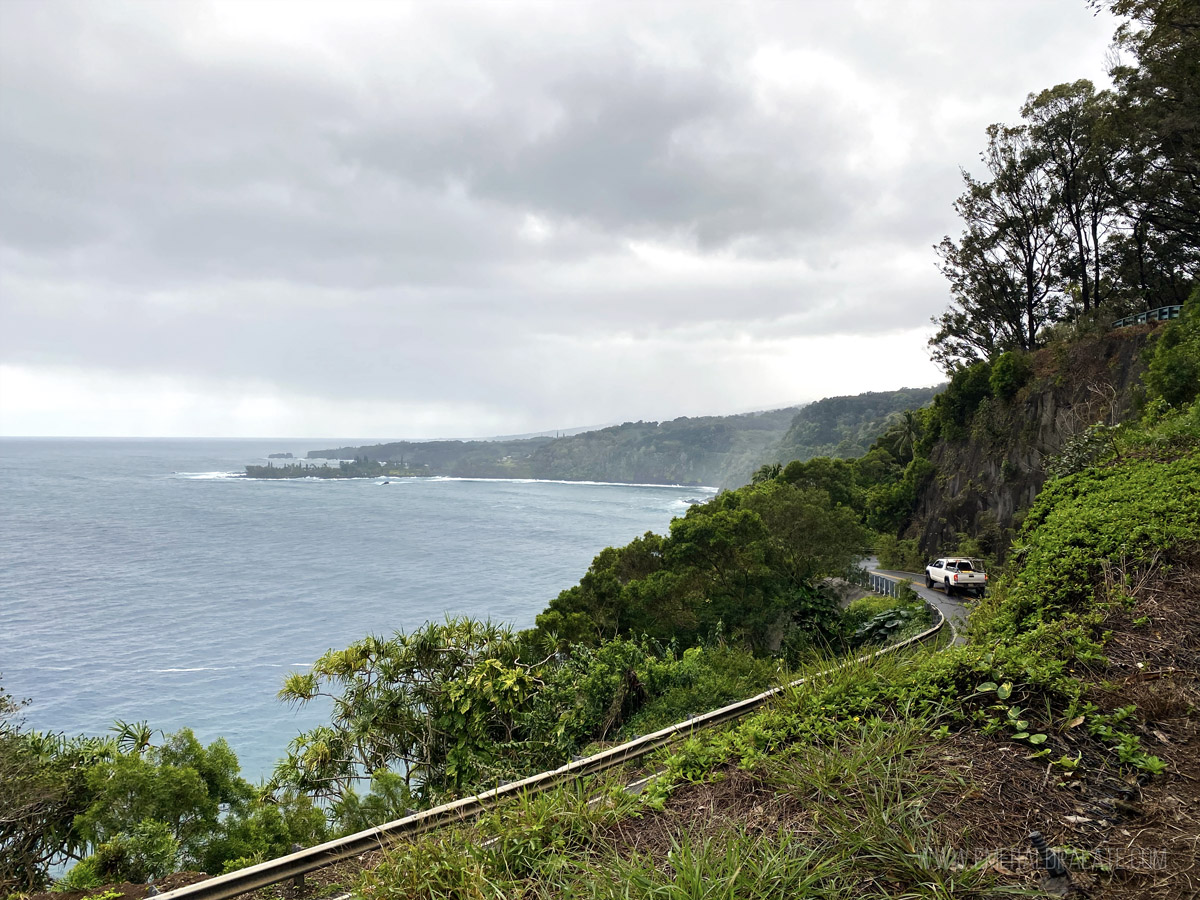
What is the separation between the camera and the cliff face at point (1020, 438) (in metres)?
24.7

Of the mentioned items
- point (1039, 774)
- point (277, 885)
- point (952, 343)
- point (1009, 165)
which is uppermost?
point (1009, 165)

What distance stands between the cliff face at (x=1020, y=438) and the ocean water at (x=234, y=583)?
23.9 m

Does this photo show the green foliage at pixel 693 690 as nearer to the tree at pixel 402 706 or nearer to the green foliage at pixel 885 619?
the tree at pixel 402 706

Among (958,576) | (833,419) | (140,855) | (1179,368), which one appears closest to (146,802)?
(140,855)

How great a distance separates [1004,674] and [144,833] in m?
12.4

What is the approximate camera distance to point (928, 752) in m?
3.58

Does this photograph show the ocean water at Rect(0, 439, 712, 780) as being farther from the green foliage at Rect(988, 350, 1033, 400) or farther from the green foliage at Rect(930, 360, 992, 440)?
the green foliage at Rect(930, 360, 992, 440)

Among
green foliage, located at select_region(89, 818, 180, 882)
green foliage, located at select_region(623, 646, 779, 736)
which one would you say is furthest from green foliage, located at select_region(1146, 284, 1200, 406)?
green foliage, located at select_region(89, 818, 180, 882)

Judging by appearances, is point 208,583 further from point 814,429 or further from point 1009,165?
point 814,429

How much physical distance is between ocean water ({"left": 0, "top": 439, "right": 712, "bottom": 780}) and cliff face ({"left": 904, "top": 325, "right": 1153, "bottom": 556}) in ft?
78.5

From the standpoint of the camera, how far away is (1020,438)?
30734mm

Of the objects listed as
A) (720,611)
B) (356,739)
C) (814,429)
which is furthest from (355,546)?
(814,429)

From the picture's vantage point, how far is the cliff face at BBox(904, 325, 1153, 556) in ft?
80.9

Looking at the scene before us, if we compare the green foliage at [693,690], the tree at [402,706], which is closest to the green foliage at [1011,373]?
the green foliage at [693,690]
